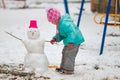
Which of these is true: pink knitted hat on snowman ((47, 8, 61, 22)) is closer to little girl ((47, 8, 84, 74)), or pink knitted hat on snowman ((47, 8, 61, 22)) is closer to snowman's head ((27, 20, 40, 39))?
little girl ((47, 8, 84, 74))

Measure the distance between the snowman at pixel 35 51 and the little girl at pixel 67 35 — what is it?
304 mm

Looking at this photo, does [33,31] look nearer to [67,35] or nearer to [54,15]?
[54,15]

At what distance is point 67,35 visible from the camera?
16.7 feet

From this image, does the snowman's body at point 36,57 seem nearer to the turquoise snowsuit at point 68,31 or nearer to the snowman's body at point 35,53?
the snowman's body at point 35,53

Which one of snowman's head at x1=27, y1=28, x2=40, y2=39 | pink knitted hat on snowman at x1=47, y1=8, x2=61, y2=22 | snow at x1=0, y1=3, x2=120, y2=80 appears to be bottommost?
snow at x1=0, y1=3, x2=120, y2=80

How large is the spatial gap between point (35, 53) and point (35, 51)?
0.12 ft

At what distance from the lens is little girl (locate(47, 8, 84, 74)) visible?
16.4 feet

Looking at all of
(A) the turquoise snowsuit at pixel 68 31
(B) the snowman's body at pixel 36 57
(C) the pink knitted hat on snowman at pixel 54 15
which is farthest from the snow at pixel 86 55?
(C) the pink knitted hat on snowman at pixel 54 15

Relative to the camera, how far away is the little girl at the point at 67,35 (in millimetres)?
5008

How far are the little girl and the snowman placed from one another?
30 centimetres

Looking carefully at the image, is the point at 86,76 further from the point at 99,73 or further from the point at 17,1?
the point at 17,1

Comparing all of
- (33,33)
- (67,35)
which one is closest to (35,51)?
(33,33)

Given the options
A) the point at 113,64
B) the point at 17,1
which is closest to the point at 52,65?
the point at 113,64

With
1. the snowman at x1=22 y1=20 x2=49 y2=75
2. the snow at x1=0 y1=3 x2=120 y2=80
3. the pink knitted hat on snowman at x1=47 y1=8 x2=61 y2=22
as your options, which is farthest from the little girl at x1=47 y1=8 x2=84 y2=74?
the snowman at x1=22 y1=20 x2=49 y2=75
